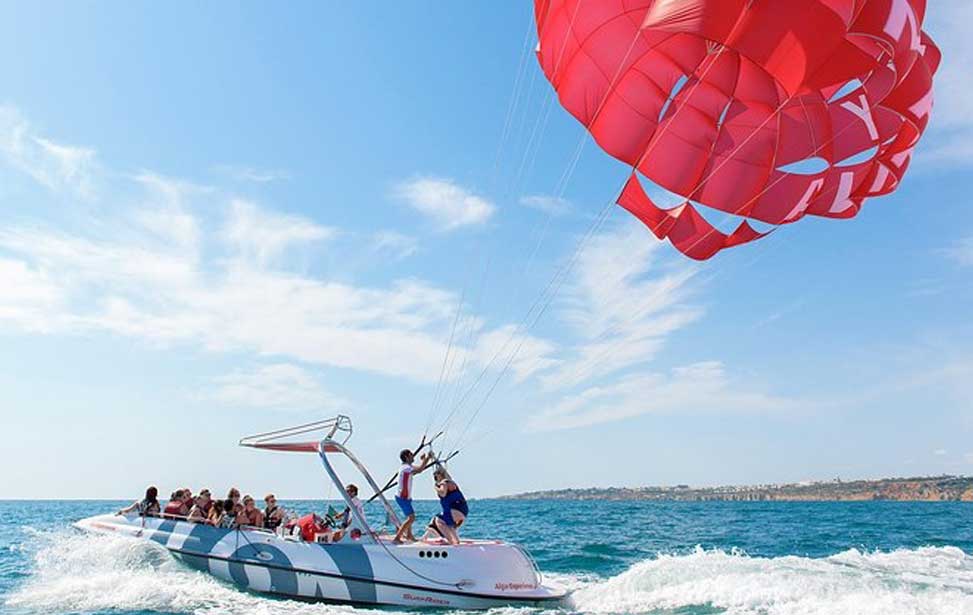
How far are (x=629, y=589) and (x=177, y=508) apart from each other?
23.8 feet

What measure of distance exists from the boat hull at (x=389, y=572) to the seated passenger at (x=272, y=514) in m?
0.69

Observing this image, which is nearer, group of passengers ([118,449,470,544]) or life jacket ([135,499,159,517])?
group of passengers ([118,449,470,544])

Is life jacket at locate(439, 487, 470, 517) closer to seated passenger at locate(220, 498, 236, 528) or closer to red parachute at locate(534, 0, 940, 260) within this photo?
seated passenger at locate(220, 498, 236, 528)

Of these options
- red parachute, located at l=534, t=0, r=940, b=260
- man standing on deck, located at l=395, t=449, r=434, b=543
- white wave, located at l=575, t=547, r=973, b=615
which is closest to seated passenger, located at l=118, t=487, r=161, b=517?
man standing on deck, located at l=395, t=449, r=434, b=543

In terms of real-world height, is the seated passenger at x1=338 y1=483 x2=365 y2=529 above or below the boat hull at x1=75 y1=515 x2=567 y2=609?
above

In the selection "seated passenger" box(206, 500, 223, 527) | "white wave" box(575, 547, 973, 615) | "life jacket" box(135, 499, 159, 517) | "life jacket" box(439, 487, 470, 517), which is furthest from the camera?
"life jacket" box(135, 499, 159, 517)

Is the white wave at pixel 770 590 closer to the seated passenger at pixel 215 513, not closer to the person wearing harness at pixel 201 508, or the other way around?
the seated passenger at pixel 215 513

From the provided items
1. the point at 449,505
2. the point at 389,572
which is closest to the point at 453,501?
the point at 449,505

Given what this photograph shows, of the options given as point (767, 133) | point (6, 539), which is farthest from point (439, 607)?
point (6, 539)

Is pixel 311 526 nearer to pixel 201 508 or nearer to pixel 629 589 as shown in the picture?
pixel 201 508

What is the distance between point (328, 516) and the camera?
39.9 ft

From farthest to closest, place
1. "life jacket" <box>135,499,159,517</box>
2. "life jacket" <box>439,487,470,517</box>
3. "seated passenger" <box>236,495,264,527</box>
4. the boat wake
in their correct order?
"life jacket" <box>135,499,159,517</box>, "seated passenger" <box>236,495,264,527</box>, "life jacket" <box>439,487,470,517</box>, the boat wake

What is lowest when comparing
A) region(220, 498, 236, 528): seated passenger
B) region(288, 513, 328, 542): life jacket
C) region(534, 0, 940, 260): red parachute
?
region(288, 513, 328, 542): life jacket

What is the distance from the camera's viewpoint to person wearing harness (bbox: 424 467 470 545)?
36.3ft
